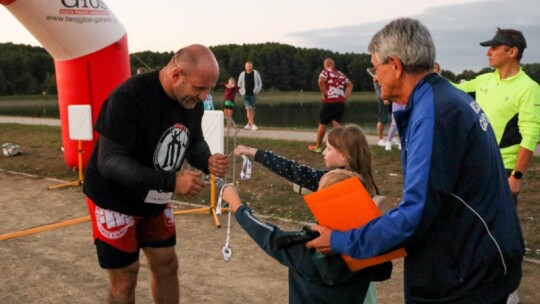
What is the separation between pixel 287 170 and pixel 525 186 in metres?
6.31

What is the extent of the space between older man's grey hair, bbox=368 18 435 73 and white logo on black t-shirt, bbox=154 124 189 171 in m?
1.63

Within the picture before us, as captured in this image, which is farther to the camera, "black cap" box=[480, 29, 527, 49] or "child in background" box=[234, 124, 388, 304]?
"black cap" box=[480, 29, 527, 49]

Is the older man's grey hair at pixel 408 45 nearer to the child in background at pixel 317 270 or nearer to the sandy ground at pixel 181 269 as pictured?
the child in background at pixel 317 270

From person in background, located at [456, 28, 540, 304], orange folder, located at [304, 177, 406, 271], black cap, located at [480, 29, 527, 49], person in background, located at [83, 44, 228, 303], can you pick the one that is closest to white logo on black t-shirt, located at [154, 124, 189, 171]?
person in background, located at [83, 44, 228, 303]

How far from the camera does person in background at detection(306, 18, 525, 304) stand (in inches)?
75.4

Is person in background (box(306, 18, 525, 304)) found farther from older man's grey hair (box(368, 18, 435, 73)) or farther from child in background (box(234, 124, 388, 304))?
child in background (box(234, 124, 388, 304))

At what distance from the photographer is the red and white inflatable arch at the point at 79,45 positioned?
8438mm

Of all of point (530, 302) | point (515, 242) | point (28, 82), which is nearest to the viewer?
point (515, 242)

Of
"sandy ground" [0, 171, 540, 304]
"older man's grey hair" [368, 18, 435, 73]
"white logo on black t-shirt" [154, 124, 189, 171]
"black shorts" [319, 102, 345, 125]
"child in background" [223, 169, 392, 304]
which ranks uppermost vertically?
"older man's grey hair" [368, 18, 435, 73]

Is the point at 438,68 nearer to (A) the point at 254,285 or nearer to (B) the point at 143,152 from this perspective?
(A) the point at 254,285

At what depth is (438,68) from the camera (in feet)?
26.3

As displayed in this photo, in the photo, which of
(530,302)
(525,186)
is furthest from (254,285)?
(525,186)

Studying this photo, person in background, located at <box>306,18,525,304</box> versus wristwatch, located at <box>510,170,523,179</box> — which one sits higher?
person in background, located at <box>306,18,525,304</box>

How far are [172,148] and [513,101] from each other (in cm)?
259
